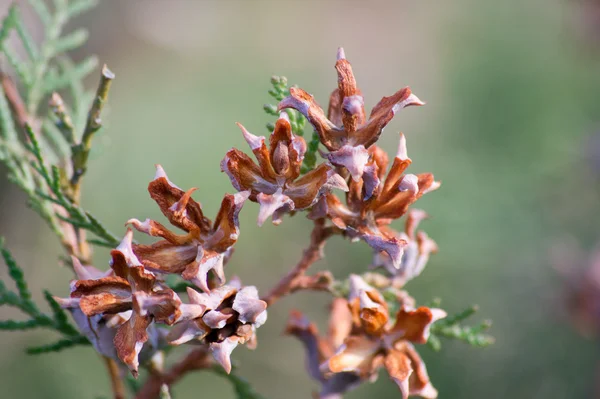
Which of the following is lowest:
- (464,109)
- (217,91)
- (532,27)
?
(464,109)

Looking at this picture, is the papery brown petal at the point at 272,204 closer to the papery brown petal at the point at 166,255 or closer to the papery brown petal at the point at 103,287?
the papery brown petal at the point at 166,255

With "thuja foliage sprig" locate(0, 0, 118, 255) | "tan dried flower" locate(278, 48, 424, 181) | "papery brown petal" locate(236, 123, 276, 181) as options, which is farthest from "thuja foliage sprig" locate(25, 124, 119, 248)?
"tan dried flower" locate(278, 48, 424, 181)

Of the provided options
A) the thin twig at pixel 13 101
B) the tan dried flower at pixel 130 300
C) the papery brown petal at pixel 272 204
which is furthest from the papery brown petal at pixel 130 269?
the thin twig at pixel 13 101

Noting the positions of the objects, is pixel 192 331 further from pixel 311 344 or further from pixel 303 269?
pixel 311 344

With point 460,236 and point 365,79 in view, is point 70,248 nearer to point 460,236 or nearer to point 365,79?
point 460,236

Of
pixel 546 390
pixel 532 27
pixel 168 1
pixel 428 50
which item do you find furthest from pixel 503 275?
pixel 168 1

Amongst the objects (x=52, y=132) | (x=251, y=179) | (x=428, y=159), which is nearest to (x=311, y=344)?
(x=251, y=179)
